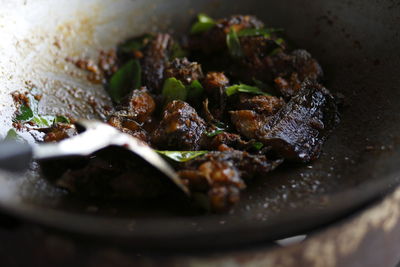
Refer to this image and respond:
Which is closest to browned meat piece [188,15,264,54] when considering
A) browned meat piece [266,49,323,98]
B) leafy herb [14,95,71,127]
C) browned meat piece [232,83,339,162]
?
browned meat piece [266,49,323,98]

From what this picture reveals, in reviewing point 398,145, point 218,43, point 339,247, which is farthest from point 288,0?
point 339,247

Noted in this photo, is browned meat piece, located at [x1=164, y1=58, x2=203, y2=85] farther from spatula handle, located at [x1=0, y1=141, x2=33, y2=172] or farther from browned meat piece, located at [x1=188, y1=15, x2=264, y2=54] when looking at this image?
spatula handle, located at [x1=0, y1=141, x2=33, y2=172]

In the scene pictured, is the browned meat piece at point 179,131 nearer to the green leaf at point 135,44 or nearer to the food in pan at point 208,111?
the food in pan at point 208,111

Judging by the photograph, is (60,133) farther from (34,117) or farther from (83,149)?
(83,149)

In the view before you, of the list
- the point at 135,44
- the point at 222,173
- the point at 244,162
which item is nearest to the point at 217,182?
the point at 222,173

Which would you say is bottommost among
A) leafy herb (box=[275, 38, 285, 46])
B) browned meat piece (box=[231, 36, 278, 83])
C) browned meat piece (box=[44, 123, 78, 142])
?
browned meat piece (box=[44, 123, 78, 142])

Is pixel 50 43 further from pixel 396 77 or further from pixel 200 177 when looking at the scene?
pixel 396 77

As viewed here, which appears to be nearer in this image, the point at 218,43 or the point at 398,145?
the point at 398,145
